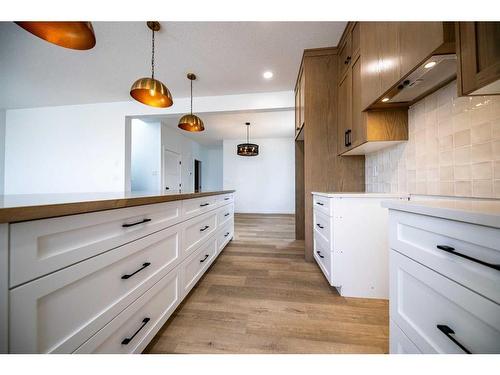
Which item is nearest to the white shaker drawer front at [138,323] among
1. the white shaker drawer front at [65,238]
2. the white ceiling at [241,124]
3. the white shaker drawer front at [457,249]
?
the white shaker drawer front at [65,238]

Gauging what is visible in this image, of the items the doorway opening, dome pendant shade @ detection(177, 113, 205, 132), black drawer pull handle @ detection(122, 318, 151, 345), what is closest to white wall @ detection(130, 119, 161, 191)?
the doorway opening

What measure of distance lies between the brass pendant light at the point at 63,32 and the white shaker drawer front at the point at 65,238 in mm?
1008

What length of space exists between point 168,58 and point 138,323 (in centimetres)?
294

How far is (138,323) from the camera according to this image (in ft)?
2.85

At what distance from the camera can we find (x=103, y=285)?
0.69 meters

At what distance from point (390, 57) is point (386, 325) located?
1771 millimetres

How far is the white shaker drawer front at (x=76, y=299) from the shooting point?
47 cm

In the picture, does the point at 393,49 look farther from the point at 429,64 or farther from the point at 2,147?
the point at 2,147


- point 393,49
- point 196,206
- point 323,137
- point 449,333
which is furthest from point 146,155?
point 449,333

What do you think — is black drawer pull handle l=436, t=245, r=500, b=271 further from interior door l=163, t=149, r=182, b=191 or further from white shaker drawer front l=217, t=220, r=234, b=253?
interior door l=163, t=149, r=182, b=191

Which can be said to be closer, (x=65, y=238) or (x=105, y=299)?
(x=65, y=238)

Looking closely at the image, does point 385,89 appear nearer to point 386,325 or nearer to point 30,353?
point 386,325

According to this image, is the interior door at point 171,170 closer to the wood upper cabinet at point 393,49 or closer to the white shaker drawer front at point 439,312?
the wood upper cabinet at point 393,49

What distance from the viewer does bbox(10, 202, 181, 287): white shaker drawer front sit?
45 centimetres
